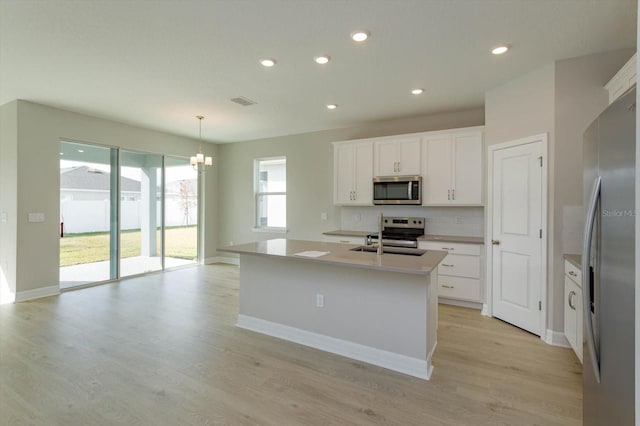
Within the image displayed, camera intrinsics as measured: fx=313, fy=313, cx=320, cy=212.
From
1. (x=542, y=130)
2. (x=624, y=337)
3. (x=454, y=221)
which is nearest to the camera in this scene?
(x=624, y=337)

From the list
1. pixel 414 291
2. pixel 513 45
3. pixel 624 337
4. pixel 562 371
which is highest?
pixel 513 45

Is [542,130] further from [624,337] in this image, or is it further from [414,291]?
[624,337]

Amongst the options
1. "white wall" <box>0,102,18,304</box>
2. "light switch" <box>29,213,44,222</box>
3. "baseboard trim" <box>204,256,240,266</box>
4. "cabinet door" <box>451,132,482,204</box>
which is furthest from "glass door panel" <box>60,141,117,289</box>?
"cabinet door" <box>451,132,482,204</box>

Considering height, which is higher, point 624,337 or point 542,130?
point 542,130

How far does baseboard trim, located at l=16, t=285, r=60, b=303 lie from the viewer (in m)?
4.29

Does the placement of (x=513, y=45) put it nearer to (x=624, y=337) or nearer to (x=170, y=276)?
(x=624, y=337)

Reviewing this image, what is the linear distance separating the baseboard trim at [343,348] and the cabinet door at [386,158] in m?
2.76

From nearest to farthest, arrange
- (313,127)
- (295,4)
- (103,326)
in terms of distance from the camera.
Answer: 1. (295,4)
2. (103,326)
3. (313,127)

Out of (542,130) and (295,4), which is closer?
(295,4)

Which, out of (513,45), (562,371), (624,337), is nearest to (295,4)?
(513,45)

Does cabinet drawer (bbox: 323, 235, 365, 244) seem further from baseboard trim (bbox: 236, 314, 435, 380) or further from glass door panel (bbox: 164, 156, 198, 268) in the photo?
glass door panel (bbox: 164, 156, 198, 268)

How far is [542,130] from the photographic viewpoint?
315cm

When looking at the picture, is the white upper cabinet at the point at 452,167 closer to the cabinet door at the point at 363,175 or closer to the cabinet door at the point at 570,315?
the cabinet door at the point at 363,175

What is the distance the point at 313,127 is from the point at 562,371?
4.71 m
